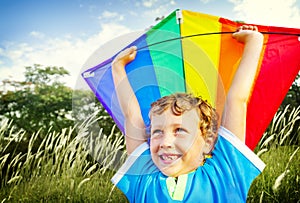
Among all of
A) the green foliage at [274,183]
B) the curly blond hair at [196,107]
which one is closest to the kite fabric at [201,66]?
the curly blond hair at [196,107]

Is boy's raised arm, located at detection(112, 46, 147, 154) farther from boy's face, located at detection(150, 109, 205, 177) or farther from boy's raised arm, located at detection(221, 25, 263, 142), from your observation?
boy's raised arm, located at detection(221, 25, 263, 142)

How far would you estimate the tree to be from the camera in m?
7.97

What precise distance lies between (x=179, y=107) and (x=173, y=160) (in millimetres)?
227

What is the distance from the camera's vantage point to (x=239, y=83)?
168 centimetres

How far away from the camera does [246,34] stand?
184 cm

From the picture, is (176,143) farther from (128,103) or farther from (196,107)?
(128,103)

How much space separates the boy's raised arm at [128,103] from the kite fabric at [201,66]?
2.8 inches

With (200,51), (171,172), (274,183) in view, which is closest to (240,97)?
(171,172)

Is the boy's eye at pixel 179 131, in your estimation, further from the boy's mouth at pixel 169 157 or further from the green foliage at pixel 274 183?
the green foliage at pixel 274 183

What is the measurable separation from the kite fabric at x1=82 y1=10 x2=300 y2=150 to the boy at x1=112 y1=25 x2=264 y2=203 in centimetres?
27

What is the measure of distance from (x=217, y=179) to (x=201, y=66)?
71 centimetres

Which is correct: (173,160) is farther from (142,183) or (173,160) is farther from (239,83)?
(239,83)

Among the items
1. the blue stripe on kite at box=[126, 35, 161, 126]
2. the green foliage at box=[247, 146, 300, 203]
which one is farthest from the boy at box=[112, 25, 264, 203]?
the green foliage at box=[247, 146, 300, 203]

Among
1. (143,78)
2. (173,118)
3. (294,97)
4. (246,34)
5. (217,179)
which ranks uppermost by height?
(294,97)
